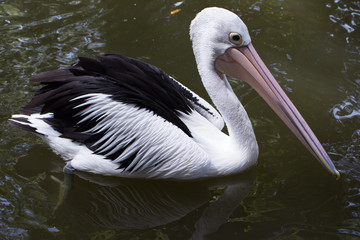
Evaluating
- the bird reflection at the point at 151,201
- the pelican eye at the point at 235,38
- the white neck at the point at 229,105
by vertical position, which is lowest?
the bird reflection at the point at 151,201

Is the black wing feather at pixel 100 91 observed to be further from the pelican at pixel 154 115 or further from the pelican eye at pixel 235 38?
the pelican eye at pixel 235 38

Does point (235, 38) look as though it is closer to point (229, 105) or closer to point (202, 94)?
point (229, 105)

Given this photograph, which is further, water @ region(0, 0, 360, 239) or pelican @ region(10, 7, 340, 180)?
pelican @ region(10, 7, 340, 180)

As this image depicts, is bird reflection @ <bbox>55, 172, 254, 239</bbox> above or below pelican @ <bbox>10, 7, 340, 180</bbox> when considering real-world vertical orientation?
below

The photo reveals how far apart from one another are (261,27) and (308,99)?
5.40 feet

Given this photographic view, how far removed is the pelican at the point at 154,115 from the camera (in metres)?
3.95

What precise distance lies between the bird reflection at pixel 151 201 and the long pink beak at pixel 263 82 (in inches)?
24.3

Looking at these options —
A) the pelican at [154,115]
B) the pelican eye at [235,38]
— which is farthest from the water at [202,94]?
the pelican eye at [235,38]

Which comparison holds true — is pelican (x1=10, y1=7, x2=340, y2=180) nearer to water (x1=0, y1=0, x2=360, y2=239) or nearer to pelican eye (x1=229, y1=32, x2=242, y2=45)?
pelican eye (x1=229, y1=32, x2=242, y2=45)

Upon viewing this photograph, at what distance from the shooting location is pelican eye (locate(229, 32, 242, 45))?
3.94m

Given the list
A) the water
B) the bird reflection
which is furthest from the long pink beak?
the bird reflection

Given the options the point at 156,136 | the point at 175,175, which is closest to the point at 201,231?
the point at 175,175

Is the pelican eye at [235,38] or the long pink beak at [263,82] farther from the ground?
the pelican eye at [235,38]

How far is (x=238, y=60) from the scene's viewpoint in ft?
13.3
